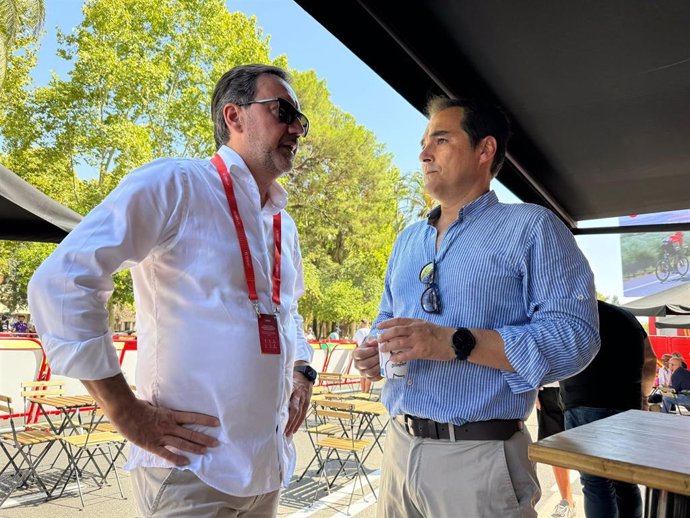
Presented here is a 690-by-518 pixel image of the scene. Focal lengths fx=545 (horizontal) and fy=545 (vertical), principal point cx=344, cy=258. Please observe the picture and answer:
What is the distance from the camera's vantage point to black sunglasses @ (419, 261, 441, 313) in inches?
72.6

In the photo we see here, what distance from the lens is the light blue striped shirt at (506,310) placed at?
163 centimetres

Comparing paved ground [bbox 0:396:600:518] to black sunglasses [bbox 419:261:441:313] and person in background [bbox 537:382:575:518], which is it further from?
black sunglasses [bbox 419:261:441:313]

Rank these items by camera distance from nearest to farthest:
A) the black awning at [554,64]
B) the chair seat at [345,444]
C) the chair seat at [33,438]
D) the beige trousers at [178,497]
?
the beige trousers at [178,497], the black awning at [554,64], the chair seat at [33,438], the chair seat at [345,444]

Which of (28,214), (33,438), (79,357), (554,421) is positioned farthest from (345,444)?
(79,357)

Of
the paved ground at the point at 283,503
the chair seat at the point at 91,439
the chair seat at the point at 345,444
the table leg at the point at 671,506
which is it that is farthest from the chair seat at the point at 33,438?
the table leg at the point at 671,506

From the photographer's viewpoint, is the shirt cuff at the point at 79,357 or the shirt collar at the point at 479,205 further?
the shirt collar at the point at 479,205

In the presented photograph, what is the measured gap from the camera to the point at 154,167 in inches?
59.1

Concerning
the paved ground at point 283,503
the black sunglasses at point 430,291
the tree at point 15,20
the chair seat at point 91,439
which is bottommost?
the paved ground at point 283,503

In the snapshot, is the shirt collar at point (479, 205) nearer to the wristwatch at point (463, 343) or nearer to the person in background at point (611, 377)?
the wristwatch at point (463, 343)

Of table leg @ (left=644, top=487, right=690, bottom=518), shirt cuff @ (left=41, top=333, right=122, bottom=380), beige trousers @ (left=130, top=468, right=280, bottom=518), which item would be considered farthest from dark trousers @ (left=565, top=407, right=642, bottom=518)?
shirt cuff @ (left=41, top=333, right=122, bottom=380)

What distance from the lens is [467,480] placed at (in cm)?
161

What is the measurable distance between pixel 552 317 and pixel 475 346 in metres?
0.26

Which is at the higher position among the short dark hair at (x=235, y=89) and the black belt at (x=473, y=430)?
the short dark hair at (x=235, y=89)

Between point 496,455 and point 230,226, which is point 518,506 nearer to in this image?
point 496,455
